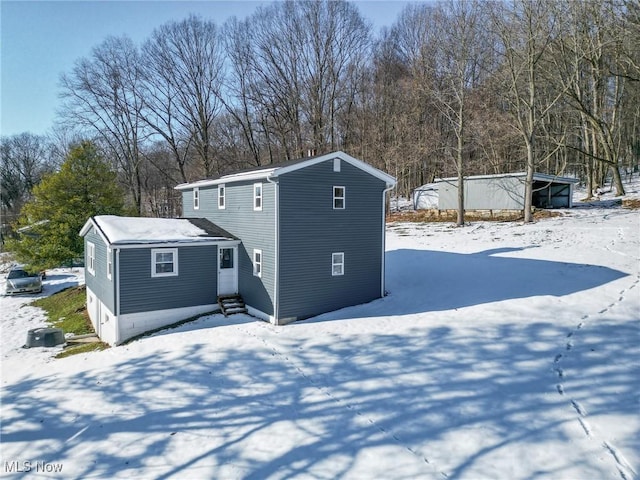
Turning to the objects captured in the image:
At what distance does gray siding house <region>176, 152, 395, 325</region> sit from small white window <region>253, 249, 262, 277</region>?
0.04 m

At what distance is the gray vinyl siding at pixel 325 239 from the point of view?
14.6m

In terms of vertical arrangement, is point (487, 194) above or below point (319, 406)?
above

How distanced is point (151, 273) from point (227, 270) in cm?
292

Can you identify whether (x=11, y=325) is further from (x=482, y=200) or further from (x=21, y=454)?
(x=482, y=200)

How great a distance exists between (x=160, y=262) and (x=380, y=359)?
881 centimetres

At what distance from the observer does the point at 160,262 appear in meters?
15.2

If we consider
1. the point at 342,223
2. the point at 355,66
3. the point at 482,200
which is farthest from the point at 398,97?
the point at 342,223

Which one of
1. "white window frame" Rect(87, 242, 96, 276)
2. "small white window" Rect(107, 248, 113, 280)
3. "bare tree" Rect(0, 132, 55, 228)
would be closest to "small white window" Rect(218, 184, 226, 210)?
"small white window" Rect(107, 248, 113, 280)

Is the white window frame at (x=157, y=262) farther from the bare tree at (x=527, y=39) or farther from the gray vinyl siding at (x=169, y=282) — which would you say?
the bare tree at (x=527, y=39)

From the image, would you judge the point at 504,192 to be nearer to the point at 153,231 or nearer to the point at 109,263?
the point at 153,231

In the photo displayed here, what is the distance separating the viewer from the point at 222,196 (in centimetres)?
1823

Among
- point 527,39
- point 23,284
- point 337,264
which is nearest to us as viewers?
point 337,264

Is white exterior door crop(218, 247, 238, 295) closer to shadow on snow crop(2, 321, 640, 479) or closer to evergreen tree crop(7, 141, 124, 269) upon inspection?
shadow on snow crop(2, 321, 640, 479)

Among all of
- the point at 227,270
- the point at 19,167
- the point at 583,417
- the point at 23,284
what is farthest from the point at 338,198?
the point at 19,167
